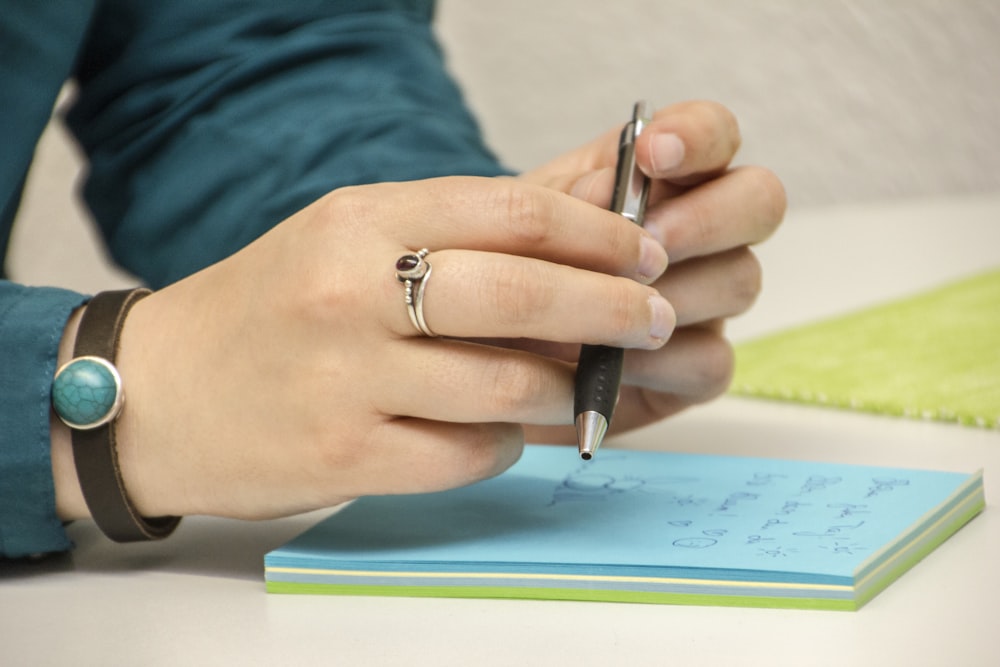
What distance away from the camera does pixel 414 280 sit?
39 centimetres

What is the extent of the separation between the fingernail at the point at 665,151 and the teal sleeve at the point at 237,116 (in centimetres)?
25

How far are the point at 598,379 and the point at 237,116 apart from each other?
48 cm

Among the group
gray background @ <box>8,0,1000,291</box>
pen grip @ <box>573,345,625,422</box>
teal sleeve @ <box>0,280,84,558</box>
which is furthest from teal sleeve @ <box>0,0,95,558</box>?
gray background @ <box>8,0,1000,291</box>

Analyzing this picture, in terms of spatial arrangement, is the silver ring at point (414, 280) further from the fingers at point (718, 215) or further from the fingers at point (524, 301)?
the fingers at point (718, 215)

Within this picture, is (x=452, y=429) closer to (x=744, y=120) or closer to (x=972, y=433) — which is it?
(x=972, y=433)

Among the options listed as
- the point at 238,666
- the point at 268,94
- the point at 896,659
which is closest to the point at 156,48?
the point at 268,94

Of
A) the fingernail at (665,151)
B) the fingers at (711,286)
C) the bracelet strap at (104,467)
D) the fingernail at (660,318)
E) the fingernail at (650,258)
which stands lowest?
the bracelet strap at (104,467)

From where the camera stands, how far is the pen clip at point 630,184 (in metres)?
0.51

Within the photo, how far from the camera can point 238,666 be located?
35cm

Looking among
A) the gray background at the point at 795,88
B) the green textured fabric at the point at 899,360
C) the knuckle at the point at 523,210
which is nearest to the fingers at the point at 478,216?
the knuckle at the point at 523,210

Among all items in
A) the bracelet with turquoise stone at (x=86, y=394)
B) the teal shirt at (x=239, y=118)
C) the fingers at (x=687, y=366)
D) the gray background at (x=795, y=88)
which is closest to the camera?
the bracelet with turquoise stone at (x=86, y=394)

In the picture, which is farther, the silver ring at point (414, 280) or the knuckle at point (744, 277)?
the knuckle at point (744, 277)

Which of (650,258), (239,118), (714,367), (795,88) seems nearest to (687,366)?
(714,367)

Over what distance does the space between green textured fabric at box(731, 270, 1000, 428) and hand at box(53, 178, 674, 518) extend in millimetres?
262
